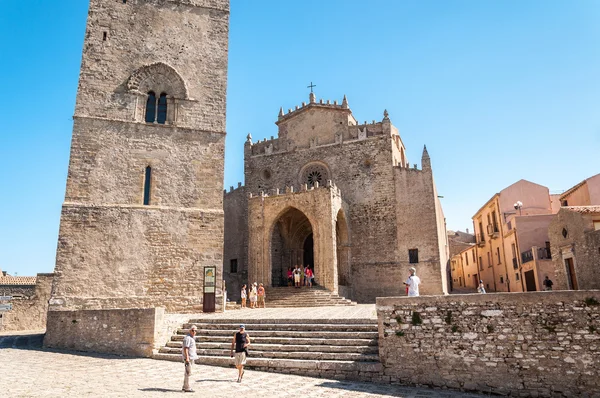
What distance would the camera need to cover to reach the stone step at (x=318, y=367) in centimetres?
884

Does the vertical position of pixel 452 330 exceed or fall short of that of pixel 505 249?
it falls short

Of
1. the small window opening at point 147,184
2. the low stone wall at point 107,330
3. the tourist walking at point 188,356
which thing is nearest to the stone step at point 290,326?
the low stone wall at point 107,330

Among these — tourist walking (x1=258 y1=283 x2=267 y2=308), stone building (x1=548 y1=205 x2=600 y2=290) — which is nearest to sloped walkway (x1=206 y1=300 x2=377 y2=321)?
tourist walking (x1=258 y1=283 x2=267 y2=308)

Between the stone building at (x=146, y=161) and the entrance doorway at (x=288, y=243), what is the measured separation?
7543mm

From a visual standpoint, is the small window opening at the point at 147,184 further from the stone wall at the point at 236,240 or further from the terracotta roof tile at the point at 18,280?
the terracotta roof tile at the point at 18,280

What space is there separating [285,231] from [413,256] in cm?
747

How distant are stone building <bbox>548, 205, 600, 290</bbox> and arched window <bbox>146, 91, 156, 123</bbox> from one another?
1740 cm

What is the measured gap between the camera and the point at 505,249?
26281 mm

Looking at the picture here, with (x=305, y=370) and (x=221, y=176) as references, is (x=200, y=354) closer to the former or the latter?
(x=305, y=370)

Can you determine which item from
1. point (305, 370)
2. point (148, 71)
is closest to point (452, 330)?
point (305, 370)

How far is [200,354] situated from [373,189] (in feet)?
52.8

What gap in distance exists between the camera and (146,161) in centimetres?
1585

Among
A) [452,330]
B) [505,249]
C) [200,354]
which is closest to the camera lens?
[452,330]

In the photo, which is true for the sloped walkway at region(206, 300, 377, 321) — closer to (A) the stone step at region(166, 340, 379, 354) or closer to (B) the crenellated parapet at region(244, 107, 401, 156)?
(A) the stone step at region(166, 340, 379, 354)
